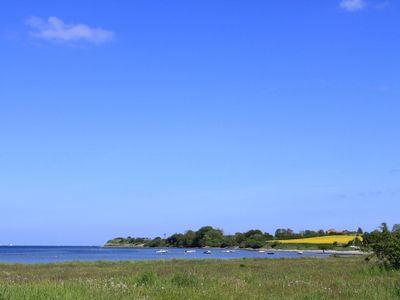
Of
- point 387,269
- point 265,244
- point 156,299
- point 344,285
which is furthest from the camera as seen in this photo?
point 265,244

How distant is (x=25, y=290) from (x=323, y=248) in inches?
5573

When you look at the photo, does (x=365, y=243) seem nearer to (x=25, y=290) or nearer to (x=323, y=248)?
(x=25, y=290)

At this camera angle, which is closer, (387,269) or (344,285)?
(344,285)

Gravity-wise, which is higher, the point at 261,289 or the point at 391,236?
the point at 391,236

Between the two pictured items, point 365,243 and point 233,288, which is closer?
point 233,288

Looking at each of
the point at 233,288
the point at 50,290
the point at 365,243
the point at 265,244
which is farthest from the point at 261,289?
the point at 265,244

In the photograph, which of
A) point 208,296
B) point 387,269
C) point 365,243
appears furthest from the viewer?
point 365,243

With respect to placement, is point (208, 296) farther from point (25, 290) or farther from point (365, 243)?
point (365, 243)

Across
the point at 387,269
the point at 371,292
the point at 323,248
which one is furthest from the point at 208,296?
the point at 323,248

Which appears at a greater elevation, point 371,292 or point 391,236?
point 391,236

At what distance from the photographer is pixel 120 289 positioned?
47.8 feet

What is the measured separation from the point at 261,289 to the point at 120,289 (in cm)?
564

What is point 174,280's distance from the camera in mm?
19344

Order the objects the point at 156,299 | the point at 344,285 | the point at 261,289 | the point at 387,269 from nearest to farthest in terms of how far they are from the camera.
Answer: the point at 156,299 → the point at 261,289 → the point at 344,285 → the point at 387,269
